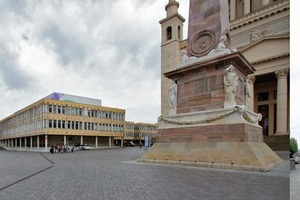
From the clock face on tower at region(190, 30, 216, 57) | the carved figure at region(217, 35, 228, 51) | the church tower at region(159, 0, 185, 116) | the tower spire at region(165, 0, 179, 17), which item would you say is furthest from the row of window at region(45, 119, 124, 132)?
the carved figure at region(217, 35, 228, 51)

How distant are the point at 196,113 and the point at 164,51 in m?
44.8

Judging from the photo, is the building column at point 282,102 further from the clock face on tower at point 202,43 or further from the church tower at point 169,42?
the church tower at point 169,42

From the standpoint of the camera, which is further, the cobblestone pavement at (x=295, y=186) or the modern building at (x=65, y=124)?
the modern building at (x=65, y=124)

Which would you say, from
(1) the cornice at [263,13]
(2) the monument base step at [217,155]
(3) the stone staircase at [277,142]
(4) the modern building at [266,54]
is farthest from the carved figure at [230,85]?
(1) the cornice at [263,13]

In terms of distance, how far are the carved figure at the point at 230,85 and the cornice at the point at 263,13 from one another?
33.1 meters

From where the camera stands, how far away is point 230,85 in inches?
523

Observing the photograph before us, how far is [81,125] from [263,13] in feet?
140

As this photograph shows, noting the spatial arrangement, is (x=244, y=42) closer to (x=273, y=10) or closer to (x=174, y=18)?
(x=273, y=10)

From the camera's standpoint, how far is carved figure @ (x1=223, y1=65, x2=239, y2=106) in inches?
521

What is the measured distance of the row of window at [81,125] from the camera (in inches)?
2143

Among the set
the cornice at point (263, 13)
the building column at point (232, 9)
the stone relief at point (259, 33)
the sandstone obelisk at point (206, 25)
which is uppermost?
the building column at point (232, 9)

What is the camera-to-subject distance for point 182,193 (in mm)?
6809

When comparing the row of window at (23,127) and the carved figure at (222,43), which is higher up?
the carved figure at (222,43)

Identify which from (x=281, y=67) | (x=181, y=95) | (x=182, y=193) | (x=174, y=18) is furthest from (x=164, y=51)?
(x=182, y=193)
